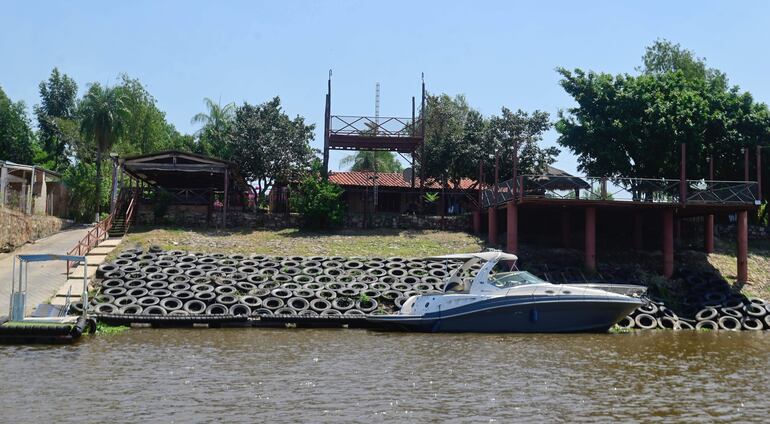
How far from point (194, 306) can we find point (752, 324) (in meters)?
19.1

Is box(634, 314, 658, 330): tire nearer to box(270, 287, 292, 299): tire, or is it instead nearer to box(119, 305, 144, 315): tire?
box(270, 287, 292, 299): tire

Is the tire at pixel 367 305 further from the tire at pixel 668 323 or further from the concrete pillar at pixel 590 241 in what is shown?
the concrete pillar at pixel 590 241

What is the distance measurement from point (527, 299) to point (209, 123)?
4898 centimetres

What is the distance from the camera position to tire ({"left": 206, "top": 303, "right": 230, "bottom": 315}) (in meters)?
24.7

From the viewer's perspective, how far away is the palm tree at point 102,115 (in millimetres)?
47013

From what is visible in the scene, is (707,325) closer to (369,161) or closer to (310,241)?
(310,241)

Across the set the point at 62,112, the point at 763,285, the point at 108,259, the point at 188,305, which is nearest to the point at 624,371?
the point at 188,305

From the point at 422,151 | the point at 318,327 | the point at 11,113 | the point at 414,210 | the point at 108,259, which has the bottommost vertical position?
the point at 318,327

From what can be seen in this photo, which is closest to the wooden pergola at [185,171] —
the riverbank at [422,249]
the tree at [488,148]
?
the riverbank at [422,249]

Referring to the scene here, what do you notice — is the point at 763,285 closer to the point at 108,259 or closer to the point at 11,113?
the point at 108,259

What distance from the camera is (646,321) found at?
2550 centimetres

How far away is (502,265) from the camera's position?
26.0m

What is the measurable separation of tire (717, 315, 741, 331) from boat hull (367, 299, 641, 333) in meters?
5.48

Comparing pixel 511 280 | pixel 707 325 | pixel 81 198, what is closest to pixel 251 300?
pixel 511 280
